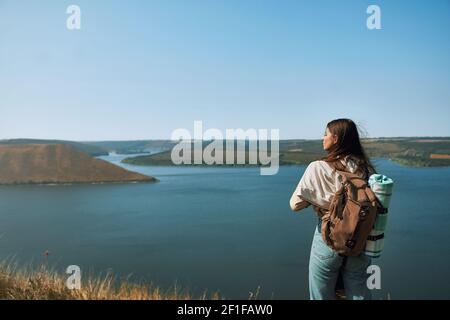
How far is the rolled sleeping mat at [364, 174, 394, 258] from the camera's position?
58.0 inches

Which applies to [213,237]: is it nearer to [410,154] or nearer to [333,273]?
[333,273]

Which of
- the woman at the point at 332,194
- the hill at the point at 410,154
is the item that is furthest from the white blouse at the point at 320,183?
the hill at the point at 410,154

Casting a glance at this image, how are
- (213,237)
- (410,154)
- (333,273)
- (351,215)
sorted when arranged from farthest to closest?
1. (410,154)
2. (213,237)
3. (333,273)
4. (351,215)

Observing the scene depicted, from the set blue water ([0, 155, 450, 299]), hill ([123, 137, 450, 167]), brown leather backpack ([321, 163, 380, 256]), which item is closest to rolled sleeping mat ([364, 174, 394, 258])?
brown leather backpack ([321, 163, 380, 256])

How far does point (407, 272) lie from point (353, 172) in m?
9.56

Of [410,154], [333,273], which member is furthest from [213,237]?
[410,154]

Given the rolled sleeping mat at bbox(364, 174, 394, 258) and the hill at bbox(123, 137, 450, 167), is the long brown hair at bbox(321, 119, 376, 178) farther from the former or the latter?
the hill at bbox(123, 137, 450, 167)

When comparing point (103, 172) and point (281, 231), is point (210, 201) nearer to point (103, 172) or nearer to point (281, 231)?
point (281, 231)

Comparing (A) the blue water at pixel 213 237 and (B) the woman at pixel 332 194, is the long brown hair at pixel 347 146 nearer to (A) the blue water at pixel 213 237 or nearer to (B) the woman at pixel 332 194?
(B) the woman at pixel 332 194

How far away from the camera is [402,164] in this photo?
35.2m

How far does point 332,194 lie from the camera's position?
1.52 m

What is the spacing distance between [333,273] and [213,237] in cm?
1229

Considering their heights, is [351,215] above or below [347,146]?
below

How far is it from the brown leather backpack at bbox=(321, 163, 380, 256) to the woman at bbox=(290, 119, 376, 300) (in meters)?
0.04
